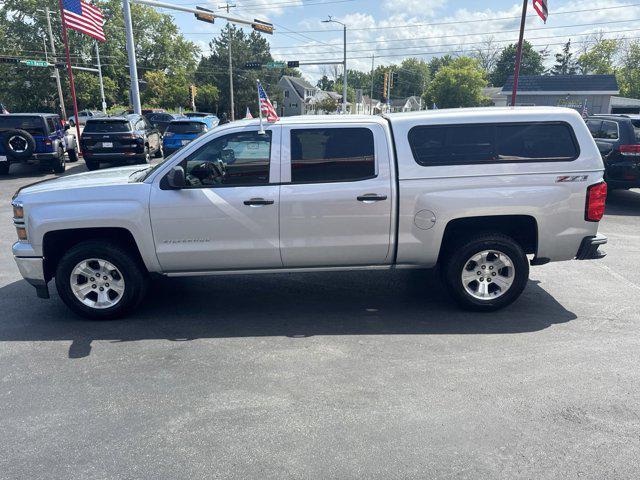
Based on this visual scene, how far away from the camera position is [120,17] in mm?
63406

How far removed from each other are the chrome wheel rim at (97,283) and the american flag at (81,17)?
16.6 metres

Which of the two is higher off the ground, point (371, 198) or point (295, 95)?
point (295, 95)

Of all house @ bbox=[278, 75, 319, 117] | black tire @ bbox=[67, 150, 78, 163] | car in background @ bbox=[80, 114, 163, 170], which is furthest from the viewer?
house @ bbox=[278, 75, 319, 117]

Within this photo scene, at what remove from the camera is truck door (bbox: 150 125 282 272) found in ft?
15.4

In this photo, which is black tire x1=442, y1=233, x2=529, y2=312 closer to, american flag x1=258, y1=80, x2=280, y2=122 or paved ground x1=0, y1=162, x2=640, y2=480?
paved ground x1=0, y1=162, x2=640, y2=480

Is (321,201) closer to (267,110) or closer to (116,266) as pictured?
(267,110)

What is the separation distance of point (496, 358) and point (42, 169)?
16.1 m

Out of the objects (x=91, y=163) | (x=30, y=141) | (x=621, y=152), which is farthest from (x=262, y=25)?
(x=621, y=152)

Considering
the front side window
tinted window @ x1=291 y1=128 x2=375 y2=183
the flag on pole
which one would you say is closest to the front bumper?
tinted window @ x1=291 y1=128 x2=375 y2=183

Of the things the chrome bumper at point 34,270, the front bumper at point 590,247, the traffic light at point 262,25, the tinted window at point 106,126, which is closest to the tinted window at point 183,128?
the tinted window at point 106,126

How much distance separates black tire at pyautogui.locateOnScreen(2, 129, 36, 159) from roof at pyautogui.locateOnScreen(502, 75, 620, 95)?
139ft

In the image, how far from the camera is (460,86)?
56.2 metres

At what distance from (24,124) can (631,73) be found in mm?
63317

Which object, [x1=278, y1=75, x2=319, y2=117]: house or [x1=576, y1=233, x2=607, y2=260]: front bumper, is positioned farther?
[x1=278, y1=75, x2=319, y2=117]: house
